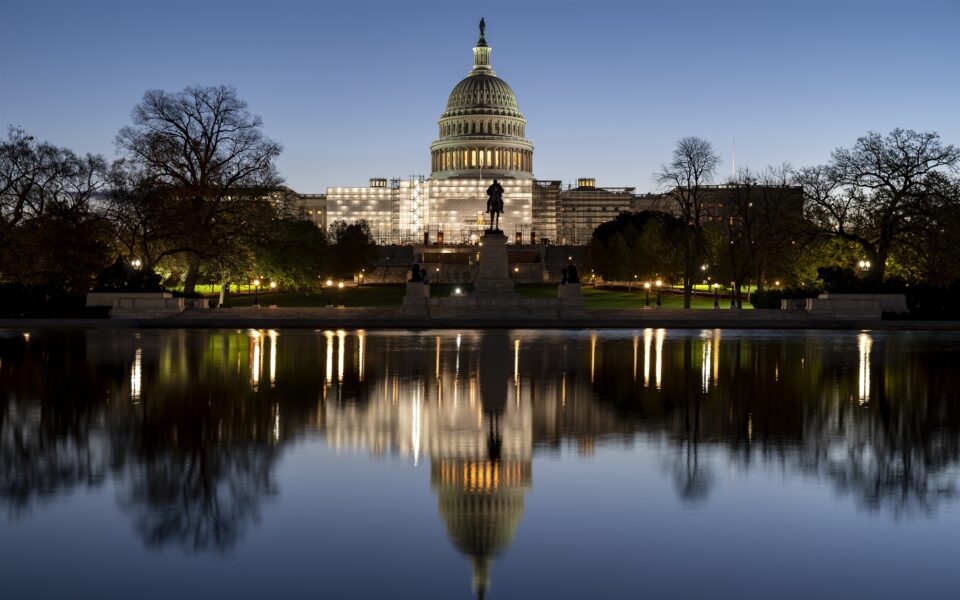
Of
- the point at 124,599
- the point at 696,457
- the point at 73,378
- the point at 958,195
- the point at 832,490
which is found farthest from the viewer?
the point at 958,195

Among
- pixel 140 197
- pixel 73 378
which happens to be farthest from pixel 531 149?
pixel 73 378

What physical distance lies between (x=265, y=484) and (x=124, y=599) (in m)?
3.67

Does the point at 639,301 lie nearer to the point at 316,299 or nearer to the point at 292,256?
the point at 316,299

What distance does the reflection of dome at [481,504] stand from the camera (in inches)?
354

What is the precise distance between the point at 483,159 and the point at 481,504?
172442 mm

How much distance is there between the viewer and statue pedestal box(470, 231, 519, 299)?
5738cm

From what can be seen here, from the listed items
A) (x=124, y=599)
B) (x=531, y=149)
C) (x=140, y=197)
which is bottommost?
(x=124, y=599)

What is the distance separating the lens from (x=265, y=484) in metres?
11.4

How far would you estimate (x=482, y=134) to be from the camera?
583ft

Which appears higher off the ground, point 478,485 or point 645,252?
point 645,252

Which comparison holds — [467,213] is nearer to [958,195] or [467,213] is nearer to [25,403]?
[958,195]

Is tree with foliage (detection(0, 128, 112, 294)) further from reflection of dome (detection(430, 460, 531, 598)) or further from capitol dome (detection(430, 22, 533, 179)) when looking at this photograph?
capitol dome (detection(430, 22, 533, 179))

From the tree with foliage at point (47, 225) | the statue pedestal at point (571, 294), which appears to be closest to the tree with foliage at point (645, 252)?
the statue pedestal at point (571, 294)

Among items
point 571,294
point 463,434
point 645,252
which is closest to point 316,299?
point 571,294
